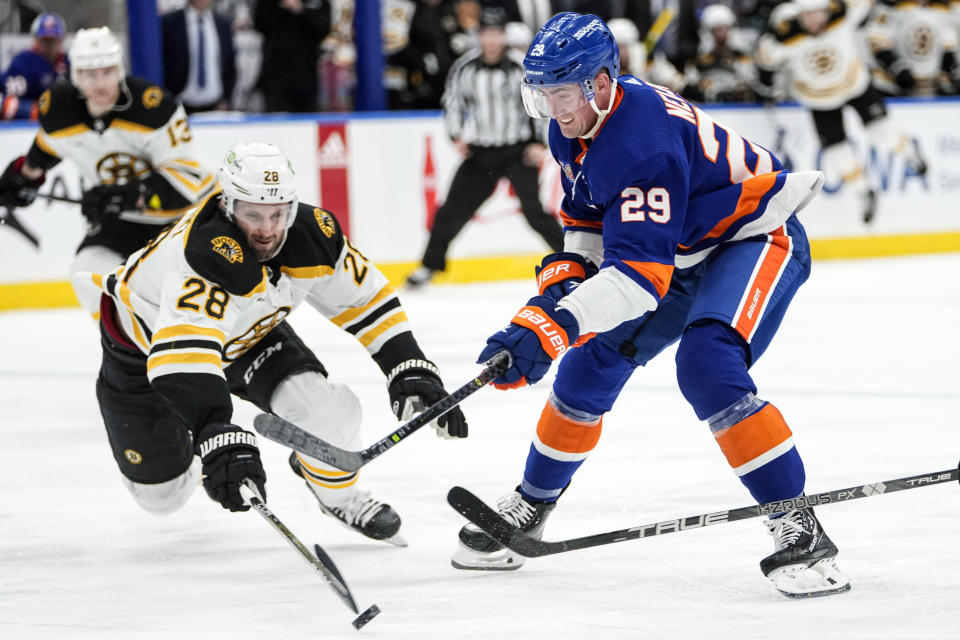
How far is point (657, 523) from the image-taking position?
2.86m

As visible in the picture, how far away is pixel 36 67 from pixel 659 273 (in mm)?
5810

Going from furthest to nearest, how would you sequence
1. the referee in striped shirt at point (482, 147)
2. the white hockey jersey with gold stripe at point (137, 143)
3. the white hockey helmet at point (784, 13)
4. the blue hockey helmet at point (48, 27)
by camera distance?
the white hockey helmet at point (784, 13) < the referee in striped shirt at point (482, 147) < the blue hockey helmet at point (48, 27) < the white hockey jersey with gold stripe at point (137, 143)

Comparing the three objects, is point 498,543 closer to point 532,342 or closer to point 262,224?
point 532,342

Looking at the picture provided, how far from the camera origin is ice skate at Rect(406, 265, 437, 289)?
7988 mm

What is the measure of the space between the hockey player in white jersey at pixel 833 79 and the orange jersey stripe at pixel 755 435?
6871 millimetres

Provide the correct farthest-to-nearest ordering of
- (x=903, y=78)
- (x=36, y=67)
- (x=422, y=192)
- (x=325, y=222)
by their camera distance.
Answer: (x=903, y=78)
(x=422, y=192)
(x=36, y=67)
(x=325, y=222)

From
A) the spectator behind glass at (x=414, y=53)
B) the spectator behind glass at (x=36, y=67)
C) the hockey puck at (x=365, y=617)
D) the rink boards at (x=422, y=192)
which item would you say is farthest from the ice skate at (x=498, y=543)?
the spectator behind glass at (x=414, y=53)

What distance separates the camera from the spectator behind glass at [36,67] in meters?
7.62

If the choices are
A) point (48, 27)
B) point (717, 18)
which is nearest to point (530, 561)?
point (48, 27)

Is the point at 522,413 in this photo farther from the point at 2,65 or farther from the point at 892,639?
the point at 2,65

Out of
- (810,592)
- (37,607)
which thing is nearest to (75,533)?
(37,607)

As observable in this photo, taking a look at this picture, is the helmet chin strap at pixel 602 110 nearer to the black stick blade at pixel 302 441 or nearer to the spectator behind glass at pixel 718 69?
the black stick blade at pixel 302 441

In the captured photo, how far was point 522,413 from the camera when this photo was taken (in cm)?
488

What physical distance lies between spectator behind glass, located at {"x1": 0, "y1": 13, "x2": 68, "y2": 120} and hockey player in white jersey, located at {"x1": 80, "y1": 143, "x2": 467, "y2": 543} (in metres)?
4.40
